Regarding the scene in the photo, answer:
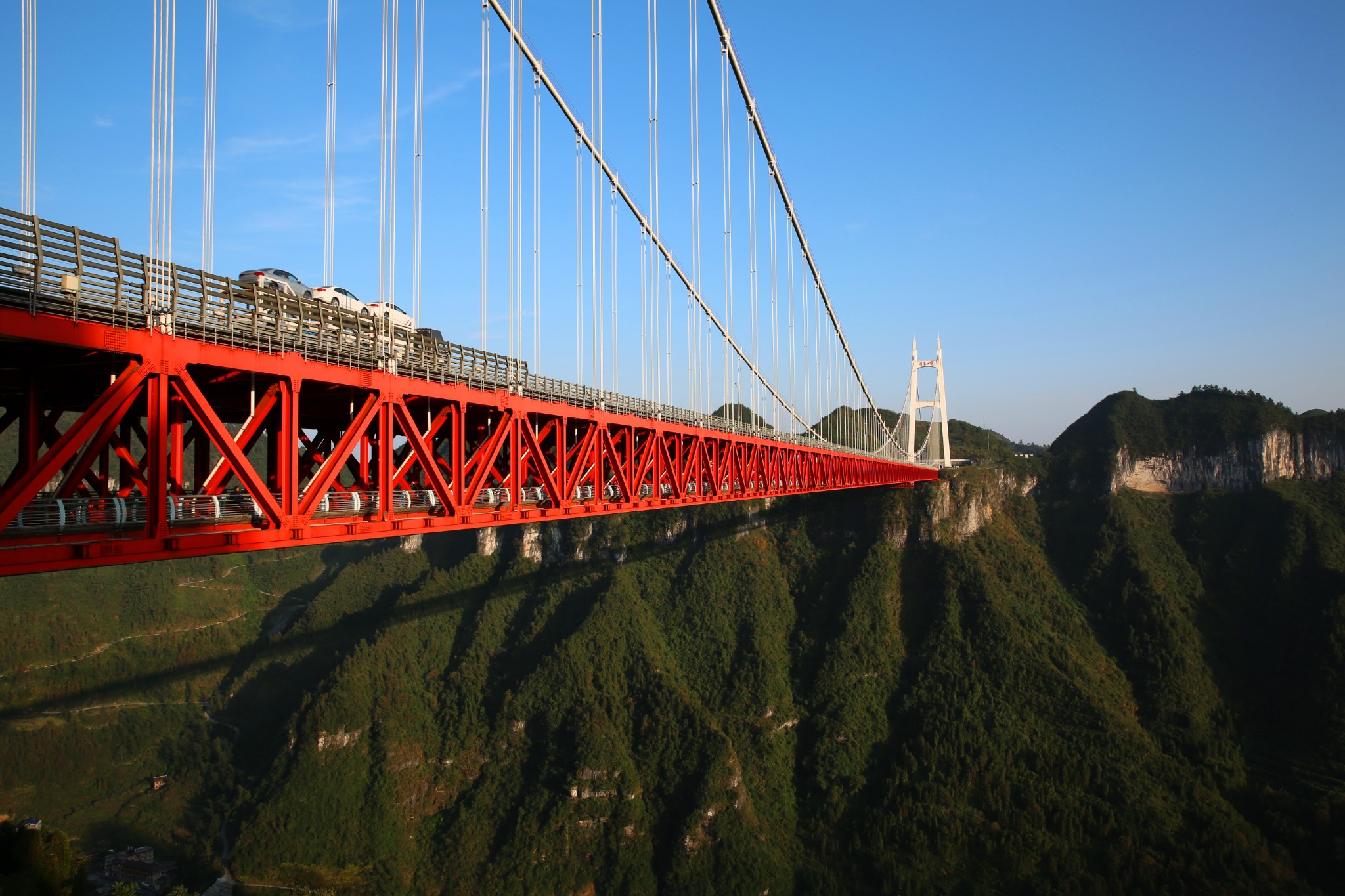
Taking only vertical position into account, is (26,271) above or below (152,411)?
above

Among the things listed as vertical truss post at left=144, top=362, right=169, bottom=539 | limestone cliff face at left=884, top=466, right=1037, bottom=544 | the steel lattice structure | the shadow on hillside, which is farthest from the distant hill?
vertical truss post at left=144, top=362, right=169, bottom=539

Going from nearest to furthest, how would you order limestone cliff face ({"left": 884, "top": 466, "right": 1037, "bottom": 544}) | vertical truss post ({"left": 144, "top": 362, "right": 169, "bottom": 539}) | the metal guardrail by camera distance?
vertical truss post ({"left": 144, "top": 362, "right": 169, "bottom": 539})
the metal guardrail
limestone cliff face ({"left": 884, "top": 466, "right": 1037, "bottom": 544})

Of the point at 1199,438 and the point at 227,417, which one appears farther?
the point at 1199,438

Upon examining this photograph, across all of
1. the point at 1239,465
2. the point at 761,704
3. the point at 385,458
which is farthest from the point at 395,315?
the point at 1239,465

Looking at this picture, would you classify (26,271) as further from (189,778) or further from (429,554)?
(429,554)

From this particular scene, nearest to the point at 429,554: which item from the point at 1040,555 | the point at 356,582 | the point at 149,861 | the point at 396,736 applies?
the point at 356,582

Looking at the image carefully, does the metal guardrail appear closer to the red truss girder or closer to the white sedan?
the red truss girder

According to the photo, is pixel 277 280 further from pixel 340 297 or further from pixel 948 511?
pixel 948 511
